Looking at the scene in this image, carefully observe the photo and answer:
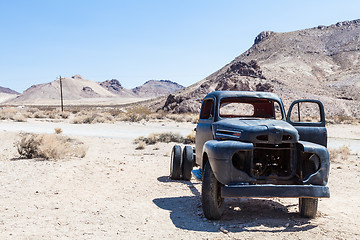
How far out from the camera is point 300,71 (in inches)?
3255

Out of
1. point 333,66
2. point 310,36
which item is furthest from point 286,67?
point 310,36

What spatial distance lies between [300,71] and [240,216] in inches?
3232

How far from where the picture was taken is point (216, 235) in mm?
5203

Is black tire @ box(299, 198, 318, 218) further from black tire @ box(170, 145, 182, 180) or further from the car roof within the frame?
black tire @ box(170, 145, 182, 180)

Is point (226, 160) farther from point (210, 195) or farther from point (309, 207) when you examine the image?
point (309, 207)

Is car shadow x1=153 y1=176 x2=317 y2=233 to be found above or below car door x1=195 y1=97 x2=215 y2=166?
below

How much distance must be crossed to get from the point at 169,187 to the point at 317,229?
382 cm

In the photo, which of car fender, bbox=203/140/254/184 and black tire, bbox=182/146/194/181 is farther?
black tire, bbox=182/146/194/181

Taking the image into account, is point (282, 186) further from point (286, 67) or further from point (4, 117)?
point (286, 67)

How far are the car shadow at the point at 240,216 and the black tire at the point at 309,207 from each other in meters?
0.12

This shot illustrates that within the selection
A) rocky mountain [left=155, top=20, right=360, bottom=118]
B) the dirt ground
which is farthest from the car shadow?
rocky mountain [left=155, top=20, right=360, bottom=118]

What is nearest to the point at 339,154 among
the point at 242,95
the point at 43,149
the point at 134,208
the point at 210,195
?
the point at 242,95

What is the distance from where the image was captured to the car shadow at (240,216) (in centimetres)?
556

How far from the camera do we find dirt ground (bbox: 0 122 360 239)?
5.34m
